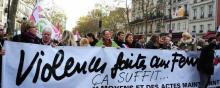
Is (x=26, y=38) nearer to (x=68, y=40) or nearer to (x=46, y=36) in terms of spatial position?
(x=46, y=36)

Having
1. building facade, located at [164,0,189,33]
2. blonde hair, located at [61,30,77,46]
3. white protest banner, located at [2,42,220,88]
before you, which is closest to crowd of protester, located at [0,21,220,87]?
blonde hair, located at [61,30,77,46]

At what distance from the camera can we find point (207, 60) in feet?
34.9

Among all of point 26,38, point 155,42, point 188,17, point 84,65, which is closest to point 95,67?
point 84,65

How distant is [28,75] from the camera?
24.4 ft

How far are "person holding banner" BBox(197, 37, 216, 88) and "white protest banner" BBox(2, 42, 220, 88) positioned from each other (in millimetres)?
171

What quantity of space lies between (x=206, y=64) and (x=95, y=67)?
3133 millimetres

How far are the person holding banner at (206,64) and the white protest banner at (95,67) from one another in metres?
0.17

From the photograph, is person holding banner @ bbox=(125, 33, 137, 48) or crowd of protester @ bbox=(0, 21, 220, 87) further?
person holding banner @ bbox=(125, 33, 137, 48)

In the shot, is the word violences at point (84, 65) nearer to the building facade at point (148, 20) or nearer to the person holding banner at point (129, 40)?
the person holding banner at point (129, 40)

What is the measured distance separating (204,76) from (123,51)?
2480mm

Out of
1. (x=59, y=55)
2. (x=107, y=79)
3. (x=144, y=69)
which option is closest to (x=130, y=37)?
(x=144, y=69)

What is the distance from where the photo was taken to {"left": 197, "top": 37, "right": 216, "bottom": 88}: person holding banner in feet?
34.7

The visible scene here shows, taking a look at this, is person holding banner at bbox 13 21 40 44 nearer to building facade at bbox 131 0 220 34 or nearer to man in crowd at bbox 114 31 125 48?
man in crowd at bbox 114 31 125 48

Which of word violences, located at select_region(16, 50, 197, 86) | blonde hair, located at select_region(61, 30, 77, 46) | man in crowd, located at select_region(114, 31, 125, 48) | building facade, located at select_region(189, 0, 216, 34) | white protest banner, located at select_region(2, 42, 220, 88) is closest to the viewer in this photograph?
white protest banner, located at select_region(2, 42, 220, 88)
